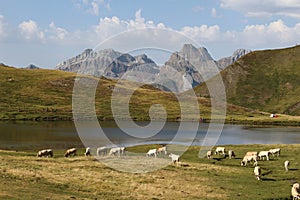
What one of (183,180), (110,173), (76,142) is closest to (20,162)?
(110,173)

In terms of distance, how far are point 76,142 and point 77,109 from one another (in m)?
75.6

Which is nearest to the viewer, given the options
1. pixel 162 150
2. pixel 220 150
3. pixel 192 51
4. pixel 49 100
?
pixel 162 150

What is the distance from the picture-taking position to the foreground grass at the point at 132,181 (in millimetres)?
31844

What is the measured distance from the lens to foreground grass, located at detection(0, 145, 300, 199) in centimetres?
3184

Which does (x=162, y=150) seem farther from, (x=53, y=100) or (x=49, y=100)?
(x=49, y=100)

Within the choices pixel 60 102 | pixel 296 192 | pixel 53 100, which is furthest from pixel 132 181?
pixel 53 100

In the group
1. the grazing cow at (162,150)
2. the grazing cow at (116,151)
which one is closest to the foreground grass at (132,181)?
the grazing cow at (116,151)

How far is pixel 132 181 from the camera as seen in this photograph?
37.2 meters

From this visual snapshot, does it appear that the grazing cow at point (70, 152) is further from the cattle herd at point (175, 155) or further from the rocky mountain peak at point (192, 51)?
the rocky mountain peak at point (192, 51)

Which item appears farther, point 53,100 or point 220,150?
point 53,100

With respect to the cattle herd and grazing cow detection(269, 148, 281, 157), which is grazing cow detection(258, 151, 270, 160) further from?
grazing cow detection(269, 148, 281, 157)

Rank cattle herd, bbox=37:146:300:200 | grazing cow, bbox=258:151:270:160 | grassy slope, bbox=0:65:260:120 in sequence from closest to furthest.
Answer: cattle herd, bbox=37:146:300:200 → grazing cow, bbox=258:151:270:160 → grassy slope, bbox=0:65:260:120

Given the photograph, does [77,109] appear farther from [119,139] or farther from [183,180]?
[183,180]

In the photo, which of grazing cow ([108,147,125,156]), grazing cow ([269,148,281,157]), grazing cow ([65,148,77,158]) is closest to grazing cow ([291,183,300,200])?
grazing cow ([269,148,281,157])
